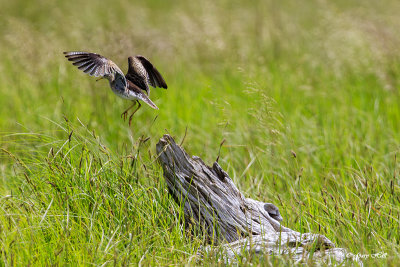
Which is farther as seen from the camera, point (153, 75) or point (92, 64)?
point (153, 75)

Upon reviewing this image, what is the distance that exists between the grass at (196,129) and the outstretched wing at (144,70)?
29cm

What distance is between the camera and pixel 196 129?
5223 millimetres

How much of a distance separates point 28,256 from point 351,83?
4759 mm

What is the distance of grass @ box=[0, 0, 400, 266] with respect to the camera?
2.97m

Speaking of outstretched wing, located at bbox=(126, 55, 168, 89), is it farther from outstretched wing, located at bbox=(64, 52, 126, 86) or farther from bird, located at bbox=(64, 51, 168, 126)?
outstretched wing, located at bbox=(64, 52, 126, 86)

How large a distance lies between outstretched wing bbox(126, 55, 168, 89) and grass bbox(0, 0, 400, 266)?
0.96 feet

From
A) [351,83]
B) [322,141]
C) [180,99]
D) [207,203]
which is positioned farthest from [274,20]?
[207,203]

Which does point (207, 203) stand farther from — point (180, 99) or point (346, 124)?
point (180, 99)

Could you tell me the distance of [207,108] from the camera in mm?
5660

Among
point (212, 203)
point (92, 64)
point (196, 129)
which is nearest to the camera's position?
point (92, 64)

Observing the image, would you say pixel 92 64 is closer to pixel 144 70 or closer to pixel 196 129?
pixel 144 70

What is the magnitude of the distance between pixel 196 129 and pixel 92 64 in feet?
8.42

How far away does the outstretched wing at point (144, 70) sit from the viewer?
9.95 ft

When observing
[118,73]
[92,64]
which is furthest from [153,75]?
[92,64]
